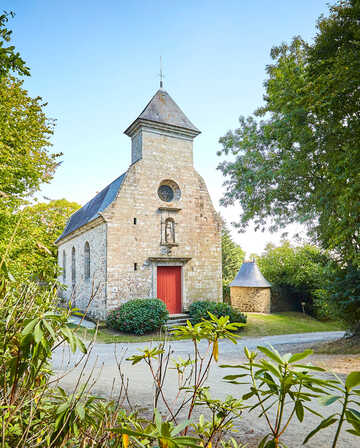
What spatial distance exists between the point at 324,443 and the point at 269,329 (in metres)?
11.1

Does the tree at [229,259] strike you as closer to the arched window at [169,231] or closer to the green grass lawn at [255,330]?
the green grass lawn at [255,330]

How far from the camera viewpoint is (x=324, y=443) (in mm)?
3121

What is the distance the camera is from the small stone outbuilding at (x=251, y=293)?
18.4 metres

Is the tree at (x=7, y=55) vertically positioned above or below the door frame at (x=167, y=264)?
above

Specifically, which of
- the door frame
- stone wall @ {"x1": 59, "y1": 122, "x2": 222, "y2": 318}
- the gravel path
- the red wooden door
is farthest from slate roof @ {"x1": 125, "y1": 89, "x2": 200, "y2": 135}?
the gravel path

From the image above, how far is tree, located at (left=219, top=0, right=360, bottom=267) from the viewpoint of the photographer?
614 centimetres

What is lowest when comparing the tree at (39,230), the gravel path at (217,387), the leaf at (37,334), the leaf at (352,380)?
the gravel path at (217,387)

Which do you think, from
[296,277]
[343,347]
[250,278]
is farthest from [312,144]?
[296,277]

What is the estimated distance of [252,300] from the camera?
18.5m

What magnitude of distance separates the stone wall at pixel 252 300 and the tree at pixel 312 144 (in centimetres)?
639

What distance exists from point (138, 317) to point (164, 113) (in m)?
10.0

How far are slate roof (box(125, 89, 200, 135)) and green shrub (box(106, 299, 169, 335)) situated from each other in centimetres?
851

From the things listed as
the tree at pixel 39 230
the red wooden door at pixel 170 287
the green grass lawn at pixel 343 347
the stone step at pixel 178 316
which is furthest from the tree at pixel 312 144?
the tree at pixel 39 230

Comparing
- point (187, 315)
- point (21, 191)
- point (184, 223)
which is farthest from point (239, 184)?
point (21, 191)
